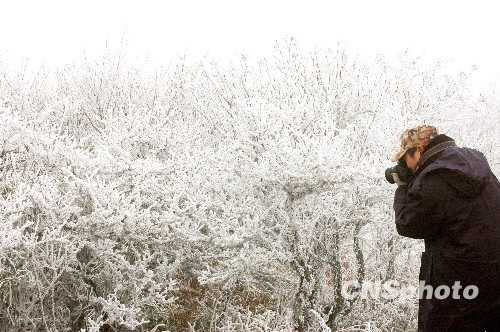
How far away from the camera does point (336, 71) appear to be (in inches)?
265

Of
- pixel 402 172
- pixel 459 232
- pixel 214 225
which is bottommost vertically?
pixel 214 225

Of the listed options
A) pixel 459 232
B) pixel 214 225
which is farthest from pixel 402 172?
pixel 214 225

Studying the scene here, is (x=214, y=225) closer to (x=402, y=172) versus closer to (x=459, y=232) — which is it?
(x=402, y=172)

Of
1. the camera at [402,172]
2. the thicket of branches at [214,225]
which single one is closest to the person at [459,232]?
the camera at [402,172]

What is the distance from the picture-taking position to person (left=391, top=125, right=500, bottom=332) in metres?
2.44

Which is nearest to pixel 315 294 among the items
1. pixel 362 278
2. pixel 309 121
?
pixel 362 278

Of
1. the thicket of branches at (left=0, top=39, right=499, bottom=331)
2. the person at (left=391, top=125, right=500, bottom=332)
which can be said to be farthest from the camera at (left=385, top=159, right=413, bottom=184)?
the thicket of branches at (left=0, top=39, right=499, bottom=331)

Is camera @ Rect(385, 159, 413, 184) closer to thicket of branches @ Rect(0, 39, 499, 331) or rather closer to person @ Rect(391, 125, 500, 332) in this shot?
person @ Rect(391, 125, 500, 332)

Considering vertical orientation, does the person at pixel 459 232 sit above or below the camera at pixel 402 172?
below

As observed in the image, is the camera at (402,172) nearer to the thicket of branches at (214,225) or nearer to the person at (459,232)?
the person at (459,232)

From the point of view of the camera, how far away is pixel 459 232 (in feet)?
8.04

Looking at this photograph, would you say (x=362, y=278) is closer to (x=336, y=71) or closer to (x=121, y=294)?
(x=121, y=294)

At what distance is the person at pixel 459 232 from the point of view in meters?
2.44

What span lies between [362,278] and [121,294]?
228cm
